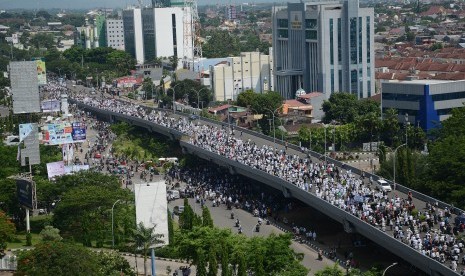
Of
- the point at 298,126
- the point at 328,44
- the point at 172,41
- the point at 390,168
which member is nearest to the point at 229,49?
the point at 172,41

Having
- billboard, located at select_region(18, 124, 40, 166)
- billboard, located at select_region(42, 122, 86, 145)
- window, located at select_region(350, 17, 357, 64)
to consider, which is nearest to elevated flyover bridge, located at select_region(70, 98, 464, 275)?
billboard, located at select_region(42, 122, 86, 145)

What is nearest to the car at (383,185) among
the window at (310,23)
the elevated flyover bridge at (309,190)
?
the elevated flyover bridge at (309,190)

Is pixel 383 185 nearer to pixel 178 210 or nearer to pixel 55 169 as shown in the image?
pixel 178 210

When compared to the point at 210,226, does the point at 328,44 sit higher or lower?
higher

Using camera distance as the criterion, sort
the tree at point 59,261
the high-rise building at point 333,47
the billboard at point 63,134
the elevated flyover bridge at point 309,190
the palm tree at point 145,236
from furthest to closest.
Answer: the high-rise building at point 333,47, the billboard at point 63,134, the elevated flyover bridge at point 309,190, the tree at point 59,261, the palm tree at point 145,236

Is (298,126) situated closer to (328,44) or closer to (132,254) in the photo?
(328,44)

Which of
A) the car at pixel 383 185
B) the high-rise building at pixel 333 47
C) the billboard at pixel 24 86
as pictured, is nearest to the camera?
the car at pixel 383 185

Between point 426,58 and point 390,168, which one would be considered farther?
point 426,58

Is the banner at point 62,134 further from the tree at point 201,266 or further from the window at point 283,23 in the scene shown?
the window at point 283,23
